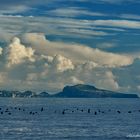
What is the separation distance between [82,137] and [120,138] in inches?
359

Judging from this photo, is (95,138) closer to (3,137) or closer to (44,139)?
(44,139)

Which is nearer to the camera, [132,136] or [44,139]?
[44,139]

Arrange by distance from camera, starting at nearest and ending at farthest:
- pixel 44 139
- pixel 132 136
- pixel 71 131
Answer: pixel 44 139
pixel 132 136
pixel 71 131

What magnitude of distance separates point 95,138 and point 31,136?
50.8 feet

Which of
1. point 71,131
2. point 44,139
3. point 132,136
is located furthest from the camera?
point 71,131

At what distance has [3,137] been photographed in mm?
115250

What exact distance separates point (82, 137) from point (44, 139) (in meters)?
10.2

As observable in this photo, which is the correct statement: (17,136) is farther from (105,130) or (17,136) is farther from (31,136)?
(105,130)

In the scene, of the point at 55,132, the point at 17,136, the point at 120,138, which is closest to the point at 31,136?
the point at 17,136

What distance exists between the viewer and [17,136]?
117000 millimetres

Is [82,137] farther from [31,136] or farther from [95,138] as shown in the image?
[31,136]

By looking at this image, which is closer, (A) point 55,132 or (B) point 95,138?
(B) point 95,138

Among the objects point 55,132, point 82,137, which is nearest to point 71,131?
point 55,132

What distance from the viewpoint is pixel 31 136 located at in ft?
385
